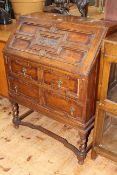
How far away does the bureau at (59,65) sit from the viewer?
1.73m

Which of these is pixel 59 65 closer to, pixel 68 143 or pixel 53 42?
pixel 53 42

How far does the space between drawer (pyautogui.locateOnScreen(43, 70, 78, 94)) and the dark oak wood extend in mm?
210

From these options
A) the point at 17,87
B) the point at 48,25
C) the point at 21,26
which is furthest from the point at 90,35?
the point at 17,87

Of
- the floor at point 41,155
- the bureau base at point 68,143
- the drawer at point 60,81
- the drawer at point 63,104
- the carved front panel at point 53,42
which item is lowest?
the floor at point 41,155

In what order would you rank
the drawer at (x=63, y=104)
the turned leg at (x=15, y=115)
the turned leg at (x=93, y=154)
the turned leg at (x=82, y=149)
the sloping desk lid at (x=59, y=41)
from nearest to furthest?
the sloping desk lid at (x=59, y=41) < the drawer at (x=63, y=104) < the turned leg at (x=82, y=149) < the turned leg at (x=93, y=154) < the turned leg at (x=15, y=115)

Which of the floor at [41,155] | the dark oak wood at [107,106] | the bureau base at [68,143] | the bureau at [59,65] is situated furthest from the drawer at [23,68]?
the floor at [41,155]

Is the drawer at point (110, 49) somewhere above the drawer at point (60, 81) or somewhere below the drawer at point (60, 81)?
above

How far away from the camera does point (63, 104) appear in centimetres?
196

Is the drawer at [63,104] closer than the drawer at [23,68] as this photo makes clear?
Yes

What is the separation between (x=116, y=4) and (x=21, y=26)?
0.87 m

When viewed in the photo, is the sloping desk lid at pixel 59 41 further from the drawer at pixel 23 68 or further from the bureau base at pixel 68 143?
the bureau base at pixel 68 143

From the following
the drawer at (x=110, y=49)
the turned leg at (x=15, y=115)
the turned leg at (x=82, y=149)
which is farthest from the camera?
the turned leg at (x=15, y=115)

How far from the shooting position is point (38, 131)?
2.58 metres

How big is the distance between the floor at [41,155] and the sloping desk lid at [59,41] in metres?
0.78
